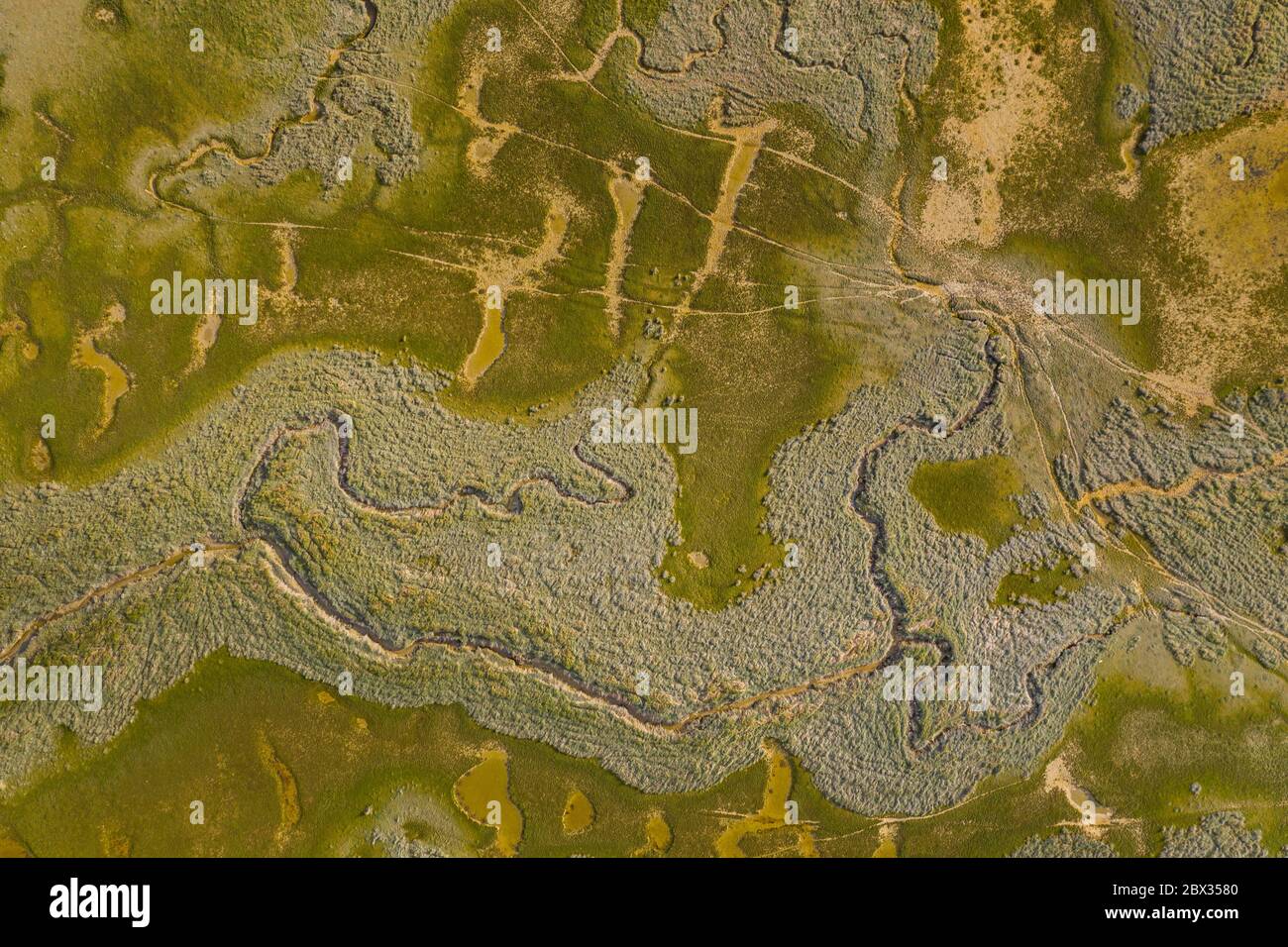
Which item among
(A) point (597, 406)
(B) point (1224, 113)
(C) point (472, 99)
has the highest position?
(C) point (472, 99)

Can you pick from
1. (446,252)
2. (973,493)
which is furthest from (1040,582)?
(446,252)

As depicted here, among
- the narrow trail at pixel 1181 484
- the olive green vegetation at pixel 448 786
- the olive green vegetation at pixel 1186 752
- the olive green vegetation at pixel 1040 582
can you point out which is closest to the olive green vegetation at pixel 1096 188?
the narrow trail at pixel 1181 484

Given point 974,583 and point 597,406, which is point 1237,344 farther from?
point 597,406

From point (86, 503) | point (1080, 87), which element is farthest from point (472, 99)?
point (1080, 87)

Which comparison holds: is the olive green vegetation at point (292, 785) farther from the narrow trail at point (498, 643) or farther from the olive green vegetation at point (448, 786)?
the narrow trail at point (498, 643)

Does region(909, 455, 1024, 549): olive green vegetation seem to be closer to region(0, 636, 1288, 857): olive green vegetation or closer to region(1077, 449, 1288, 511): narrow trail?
region(1077, 449, 1288, 511): narrow trail

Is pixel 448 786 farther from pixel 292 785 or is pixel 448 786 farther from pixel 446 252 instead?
pixel 446 252

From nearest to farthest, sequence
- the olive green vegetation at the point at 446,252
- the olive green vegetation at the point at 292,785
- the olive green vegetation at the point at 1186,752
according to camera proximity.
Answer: the olive green vegetation at the point at 292,785 → the olive green vegetation at the point at 1186,752 → the olive green vegetation at the point at 446,252

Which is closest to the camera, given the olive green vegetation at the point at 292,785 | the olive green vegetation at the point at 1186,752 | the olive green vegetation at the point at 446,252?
the olive green vegetation at the point at 292,785
